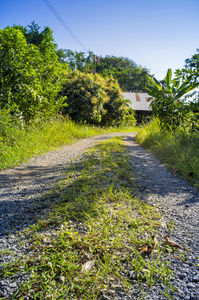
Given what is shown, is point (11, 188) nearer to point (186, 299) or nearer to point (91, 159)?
point (91, 159)

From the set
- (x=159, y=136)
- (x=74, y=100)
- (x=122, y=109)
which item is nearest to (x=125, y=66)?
(x=122, y=109)

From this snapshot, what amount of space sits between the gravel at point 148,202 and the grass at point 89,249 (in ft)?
0.22

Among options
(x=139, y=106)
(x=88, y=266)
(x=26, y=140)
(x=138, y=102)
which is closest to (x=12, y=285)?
(x=88, y=266)

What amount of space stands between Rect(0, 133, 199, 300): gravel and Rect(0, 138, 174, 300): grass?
0.07 meters

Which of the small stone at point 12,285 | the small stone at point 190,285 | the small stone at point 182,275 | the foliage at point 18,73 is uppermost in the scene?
the foliage at point 18,73

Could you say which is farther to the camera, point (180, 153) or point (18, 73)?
point (18, 73)

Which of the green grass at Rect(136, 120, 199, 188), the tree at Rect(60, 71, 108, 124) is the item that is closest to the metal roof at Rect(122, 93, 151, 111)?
the tree at Rect(60, 71, 108, 124)

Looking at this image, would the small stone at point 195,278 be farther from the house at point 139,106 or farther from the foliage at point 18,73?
the house at point 139,106

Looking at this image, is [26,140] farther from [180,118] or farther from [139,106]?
[139,106]

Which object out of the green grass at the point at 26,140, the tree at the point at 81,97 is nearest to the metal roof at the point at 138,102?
the tree at the point at 81,97

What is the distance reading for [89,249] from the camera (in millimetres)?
1670

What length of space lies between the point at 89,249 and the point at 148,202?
1.24m

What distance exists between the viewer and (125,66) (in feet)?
175

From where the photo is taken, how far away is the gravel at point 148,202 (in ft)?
4.45
